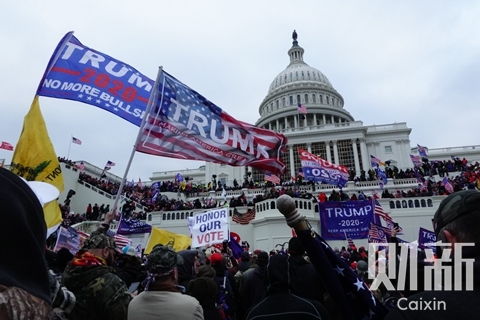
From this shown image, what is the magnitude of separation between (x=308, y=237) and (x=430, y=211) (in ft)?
89.6

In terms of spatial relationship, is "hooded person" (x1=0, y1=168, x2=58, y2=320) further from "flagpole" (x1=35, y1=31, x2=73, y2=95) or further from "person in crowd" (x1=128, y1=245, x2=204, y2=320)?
"flagpole" (x1=35, y1=31, x2=73, y2=95)

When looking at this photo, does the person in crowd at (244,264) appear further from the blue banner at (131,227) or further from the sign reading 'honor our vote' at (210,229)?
→ the blue banner at (131,227)

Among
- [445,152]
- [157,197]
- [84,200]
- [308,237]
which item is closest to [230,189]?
[157,197]

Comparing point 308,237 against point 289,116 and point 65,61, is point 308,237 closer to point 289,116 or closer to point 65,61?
point 65,61

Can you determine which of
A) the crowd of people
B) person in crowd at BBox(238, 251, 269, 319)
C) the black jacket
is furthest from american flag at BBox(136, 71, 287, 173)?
the black jacket

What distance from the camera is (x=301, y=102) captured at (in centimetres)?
8219

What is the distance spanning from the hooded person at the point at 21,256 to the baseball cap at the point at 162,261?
2089 mm

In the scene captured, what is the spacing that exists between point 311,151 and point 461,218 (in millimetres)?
61621

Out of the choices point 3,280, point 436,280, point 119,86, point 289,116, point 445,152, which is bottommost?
point 436,280

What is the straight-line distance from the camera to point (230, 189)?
39.3 m

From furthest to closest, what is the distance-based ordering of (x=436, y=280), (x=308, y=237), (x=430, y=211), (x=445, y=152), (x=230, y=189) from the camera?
(x=445, y=152) → (x=230, y=189) → (x=430, y=211) → (x=308, y=237) → (x=436, y=280)

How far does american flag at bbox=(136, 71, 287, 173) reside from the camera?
6.87m

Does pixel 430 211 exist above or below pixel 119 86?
below

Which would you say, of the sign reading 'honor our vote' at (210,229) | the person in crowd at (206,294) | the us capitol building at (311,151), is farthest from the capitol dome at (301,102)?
the person in crowd at (206,294)
